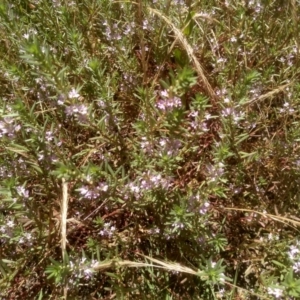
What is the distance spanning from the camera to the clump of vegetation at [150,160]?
231 centimetres

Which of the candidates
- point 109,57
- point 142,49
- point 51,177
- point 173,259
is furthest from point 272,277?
point 109,57

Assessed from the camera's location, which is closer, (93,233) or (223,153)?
(223,153)

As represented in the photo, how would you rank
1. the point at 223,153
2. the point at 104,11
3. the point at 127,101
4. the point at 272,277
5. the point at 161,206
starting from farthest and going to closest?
1. the point at 127,101
2. the point at 104,11
3. the point at 161,206
4. the point at 272,277
5. the point at 223,153

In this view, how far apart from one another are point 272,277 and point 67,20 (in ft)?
6.73

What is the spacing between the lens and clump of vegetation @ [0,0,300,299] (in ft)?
7.57

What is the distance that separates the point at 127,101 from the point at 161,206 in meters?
0.87

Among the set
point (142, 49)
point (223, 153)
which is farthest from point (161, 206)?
point (142, 49)

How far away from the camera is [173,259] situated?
8.82 ft

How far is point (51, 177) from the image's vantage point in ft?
8.27

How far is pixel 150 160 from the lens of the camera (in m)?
2.51

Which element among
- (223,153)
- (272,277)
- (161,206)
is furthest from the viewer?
(161,206)

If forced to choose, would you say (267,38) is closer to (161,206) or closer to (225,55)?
(225,55)

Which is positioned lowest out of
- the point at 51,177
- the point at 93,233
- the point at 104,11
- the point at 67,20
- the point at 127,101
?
the point at 93,233

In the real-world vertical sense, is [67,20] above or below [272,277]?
above
